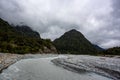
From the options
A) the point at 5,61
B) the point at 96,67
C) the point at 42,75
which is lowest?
the point at 42,75

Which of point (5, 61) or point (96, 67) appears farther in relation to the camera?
point (5, 61)

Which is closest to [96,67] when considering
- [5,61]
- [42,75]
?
Result: [42,75]

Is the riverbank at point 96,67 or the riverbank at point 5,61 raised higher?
the riverbank at point 5,61

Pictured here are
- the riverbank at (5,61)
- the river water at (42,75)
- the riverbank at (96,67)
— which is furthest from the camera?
the riverbank at (96,67)

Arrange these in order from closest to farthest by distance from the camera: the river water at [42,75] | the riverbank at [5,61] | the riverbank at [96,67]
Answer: the river water at [42,75] < the riverbank at [5,61] < the riverbank at [96,67]

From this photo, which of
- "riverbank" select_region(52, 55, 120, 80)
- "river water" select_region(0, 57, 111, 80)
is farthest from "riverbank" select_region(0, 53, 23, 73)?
"riverbank" select_region(52, 55, 120, 80)

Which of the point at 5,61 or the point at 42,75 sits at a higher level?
the point at 5,61

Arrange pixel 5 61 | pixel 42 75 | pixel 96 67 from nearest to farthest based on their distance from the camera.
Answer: pixel 42 75
pixel 96 67
pixel 5 61

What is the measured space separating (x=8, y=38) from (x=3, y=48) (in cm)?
5154

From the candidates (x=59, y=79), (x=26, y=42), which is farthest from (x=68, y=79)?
(x=26, y=42)

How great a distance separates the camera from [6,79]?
20531 mm

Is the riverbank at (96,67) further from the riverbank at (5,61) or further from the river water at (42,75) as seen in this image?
the riverbank at (5,61)

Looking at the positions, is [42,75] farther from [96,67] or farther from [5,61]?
[96,67]

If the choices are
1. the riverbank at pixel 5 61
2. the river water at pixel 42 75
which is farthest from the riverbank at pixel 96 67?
the riverbank at pixel 5 61
